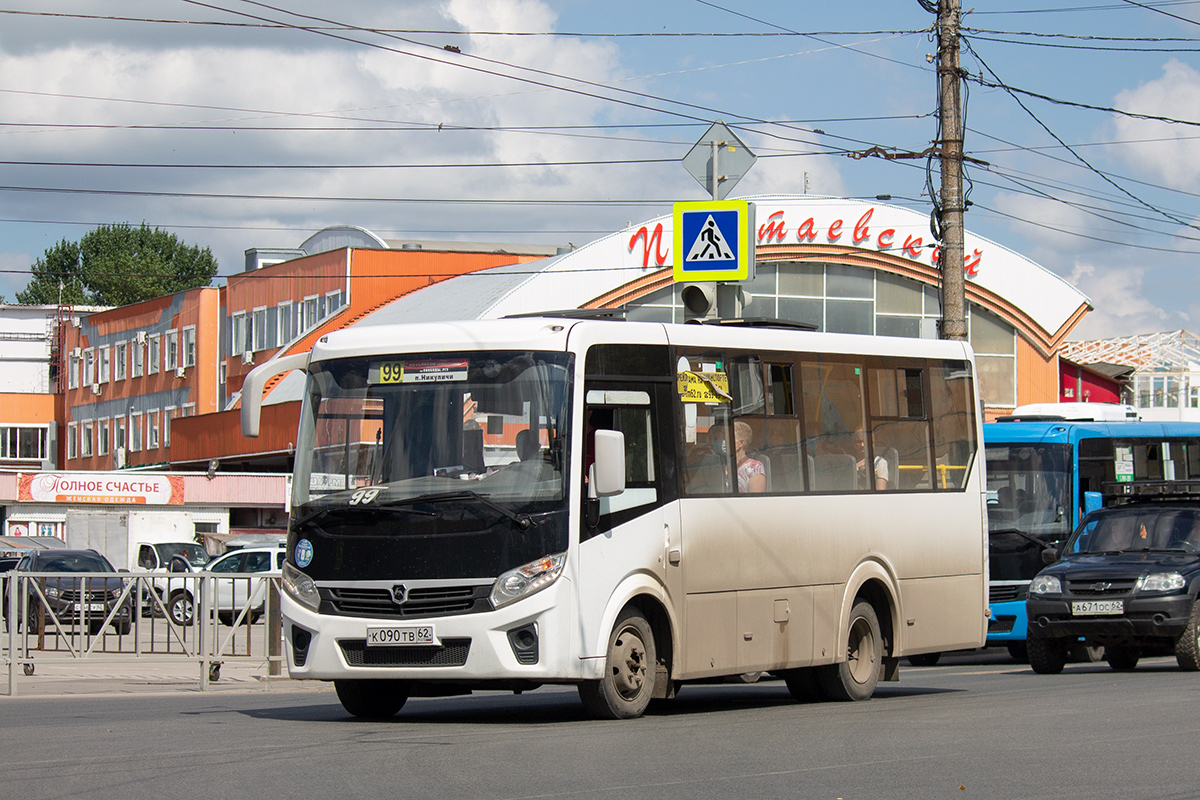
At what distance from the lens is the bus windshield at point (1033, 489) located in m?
22.8

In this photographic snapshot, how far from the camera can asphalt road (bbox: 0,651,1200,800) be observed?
8.34 m

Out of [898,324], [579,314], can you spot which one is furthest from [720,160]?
[898,324]

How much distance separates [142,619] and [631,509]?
7795mm

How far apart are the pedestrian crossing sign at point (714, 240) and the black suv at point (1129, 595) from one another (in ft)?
15.8

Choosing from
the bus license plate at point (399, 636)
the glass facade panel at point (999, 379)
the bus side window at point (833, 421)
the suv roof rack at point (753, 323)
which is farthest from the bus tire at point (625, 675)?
the glass facade panel at point (999, 379)

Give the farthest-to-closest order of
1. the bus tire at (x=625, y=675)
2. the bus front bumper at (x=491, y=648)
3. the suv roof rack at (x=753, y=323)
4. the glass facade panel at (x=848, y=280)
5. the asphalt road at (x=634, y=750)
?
the glass facade panel at (x=848, y=280) < the suv roof rack at (x=753, y=323) < the bus tire at (x=625, y=675) < the bus front bumper at (x=491, y=648) < the asphalt road at (x=634, y=750)

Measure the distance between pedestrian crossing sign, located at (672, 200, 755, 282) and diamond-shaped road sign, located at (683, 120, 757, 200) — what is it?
0.31 m

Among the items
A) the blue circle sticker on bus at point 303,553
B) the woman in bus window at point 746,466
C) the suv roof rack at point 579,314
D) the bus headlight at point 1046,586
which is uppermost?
the suv roof rack at point 579,314

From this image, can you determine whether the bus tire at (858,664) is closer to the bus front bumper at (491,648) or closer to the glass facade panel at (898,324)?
the bus front bumper at (491,648)

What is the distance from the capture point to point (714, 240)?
17.1 m

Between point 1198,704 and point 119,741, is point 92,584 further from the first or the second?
point 1198,704

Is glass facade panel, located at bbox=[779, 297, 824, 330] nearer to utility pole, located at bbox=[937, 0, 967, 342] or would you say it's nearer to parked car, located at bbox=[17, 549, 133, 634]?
utility pole, located at bbox=[937, 0, 967, 342]

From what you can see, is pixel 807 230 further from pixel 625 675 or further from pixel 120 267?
pixel 120 267

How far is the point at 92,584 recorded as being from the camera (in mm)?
18281
